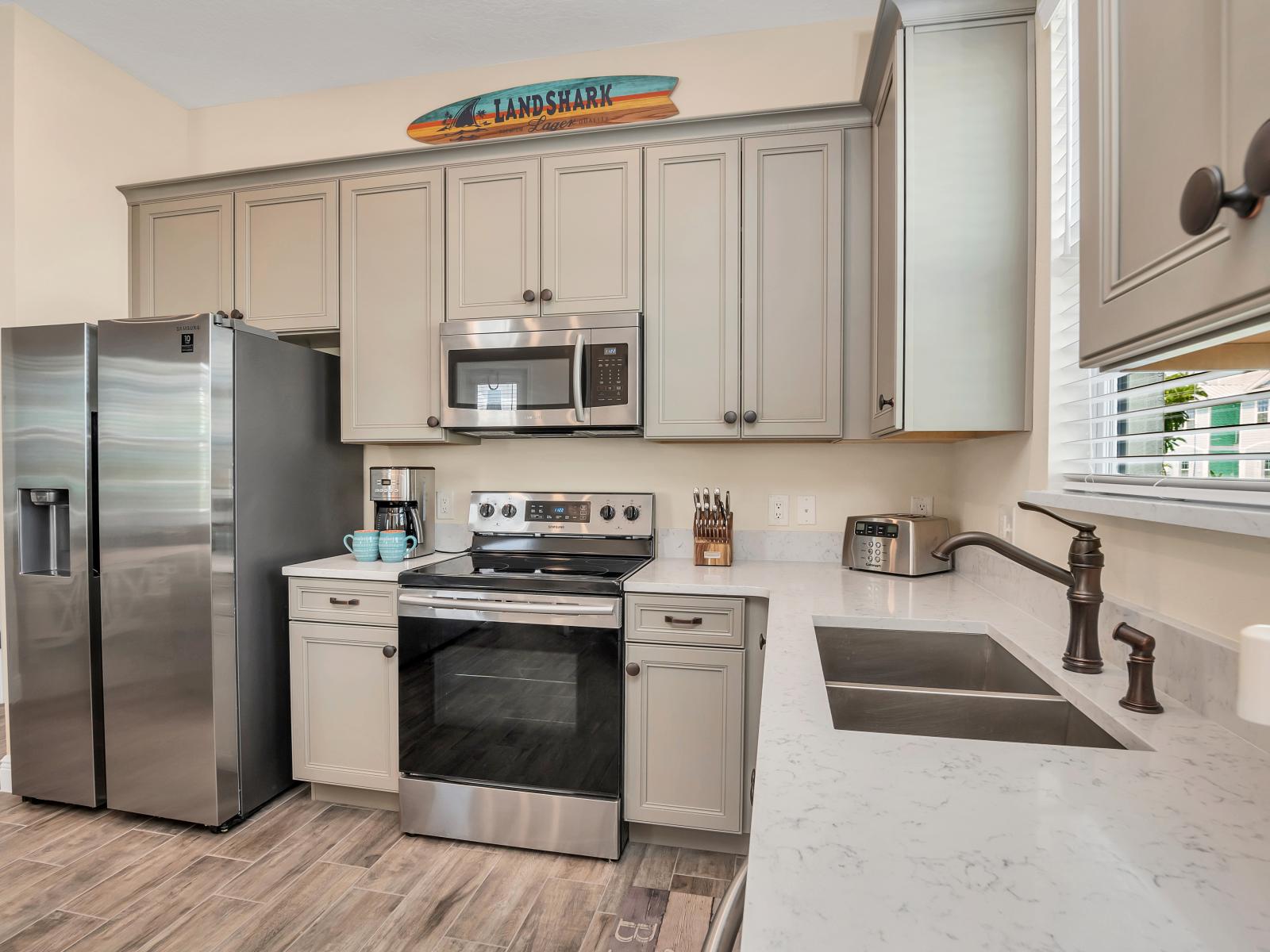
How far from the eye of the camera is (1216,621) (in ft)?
3.12

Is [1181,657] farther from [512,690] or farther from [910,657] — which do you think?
[512,690]

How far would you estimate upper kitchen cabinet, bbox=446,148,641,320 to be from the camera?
2316 mm

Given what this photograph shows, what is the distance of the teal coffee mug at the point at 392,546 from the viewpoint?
2453 mm

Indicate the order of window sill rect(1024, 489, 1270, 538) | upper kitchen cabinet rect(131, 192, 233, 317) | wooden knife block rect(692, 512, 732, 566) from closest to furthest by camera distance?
1. window sill rect(1024, 489, 1270, 538)
2. wooden knife block rect(692, 512, 732, 566)
3. upper kitchen cabinet rect(131, 192, 233, 317)

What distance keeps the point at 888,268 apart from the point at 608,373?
94 centimetres

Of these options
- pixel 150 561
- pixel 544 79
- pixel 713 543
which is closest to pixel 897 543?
pixel 713 543

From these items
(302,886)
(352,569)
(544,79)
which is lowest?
(302,886)

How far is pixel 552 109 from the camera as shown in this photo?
8.83ft

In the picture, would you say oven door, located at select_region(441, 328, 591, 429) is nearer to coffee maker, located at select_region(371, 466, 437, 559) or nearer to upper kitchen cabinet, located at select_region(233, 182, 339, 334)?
coffee maker, located at select_region(371, 466, 437, 559)

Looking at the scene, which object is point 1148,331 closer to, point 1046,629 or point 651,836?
point 1046,629

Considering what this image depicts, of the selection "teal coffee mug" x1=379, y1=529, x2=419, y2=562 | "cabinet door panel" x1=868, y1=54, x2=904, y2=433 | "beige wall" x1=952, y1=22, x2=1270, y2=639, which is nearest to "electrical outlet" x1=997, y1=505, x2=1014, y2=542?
"beige wall" x1=952, y1=22, x2=1270, y2=639

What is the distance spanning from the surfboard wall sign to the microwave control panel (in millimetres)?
957

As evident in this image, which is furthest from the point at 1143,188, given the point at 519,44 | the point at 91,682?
the point at 91,682

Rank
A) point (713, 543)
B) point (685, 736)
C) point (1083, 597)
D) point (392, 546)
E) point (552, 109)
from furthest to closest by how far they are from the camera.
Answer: point (552, 109)
point (392, 546)
point (713, 543)
point (685, 736)
point (1083, 597)
